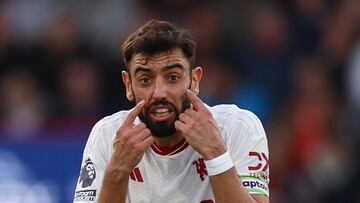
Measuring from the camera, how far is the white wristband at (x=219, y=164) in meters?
6.80

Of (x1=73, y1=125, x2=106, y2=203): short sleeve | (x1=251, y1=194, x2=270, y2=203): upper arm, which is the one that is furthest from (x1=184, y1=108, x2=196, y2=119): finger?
(x1=73, y1=125, x2=106, y2=203): short sleeve

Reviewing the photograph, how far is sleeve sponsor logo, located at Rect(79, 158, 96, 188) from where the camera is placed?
738 cm

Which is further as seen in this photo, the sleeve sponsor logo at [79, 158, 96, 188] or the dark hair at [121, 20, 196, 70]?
the sleeve sponsor logo at [79, 158, 96, 188]

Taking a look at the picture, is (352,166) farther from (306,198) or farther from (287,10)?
(287,10)

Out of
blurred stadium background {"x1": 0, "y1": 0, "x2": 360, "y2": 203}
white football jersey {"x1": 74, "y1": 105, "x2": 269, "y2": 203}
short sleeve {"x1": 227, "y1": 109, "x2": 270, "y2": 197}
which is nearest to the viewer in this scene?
short sleeve {"x1": 227, "y1": 109, "x2": 270, "y2": 197}

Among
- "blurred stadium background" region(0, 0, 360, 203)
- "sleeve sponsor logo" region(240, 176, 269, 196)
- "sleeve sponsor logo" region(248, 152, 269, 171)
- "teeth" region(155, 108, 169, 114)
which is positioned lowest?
"sleeve sponsor logo" region(240, 176, 269, 196)

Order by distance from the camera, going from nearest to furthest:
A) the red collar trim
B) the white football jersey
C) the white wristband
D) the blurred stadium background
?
the white wristband → the white football jersey → the red collar trim → the blurred stadium background

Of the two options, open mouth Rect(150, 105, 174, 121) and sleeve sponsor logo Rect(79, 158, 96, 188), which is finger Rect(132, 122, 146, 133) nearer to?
open mouth Rect(150, 105, 174, 121)

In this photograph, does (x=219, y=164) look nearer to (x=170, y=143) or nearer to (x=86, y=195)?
(x=170, y=143)

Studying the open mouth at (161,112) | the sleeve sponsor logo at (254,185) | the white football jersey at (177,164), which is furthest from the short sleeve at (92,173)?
the sleeve sponsor logo at (254,185)

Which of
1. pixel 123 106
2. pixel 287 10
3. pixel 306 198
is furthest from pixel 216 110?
pixel 287 10

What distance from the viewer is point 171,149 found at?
7445mm

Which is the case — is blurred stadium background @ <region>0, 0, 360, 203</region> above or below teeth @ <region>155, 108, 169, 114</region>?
above

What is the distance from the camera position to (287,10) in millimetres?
14039
